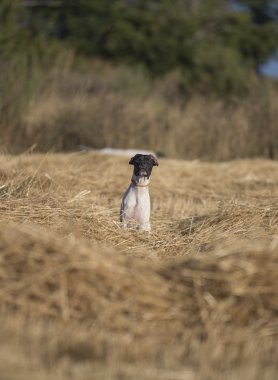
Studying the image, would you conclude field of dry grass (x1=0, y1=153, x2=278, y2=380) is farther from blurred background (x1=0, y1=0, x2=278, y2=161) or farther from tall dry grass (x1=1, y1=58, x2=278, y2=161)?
tall dry grass (x1=1, y1=58, x2=278, y2=161)

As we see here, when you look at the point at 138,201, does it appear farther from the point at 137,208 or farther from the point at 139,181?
the point at 139,181

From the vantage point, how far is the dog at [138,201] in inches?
237

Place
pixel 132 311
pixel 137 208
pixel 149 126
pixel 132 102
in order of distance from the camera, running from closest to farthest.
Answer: pixel 132 311, pixel 137 208, pixel 149 126, pixel 132 102

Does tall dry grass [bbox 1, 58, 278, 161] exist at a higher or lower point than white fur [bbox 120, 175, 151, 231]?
higher

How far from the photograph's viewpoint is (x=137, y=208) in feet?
19.8

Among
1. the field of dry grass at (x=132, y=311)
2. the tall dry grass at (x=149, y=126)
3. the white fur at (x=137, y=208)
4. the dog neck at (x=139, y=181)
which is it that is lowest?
the field of dry grass at (x=132, y=311)

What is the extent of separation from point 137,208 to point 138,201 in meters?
0.06

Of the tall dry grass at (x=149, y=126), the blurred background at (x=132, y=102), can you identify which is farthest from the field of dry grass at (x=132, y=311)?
the tall dry grass at (x=149, y=126)

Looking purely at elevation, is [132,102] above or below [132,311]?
above

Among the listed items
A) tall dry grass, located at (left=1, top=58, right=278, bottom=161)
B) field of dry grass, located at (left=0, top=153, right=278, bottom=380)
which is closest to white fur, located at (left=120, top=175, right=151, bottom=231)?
field of dry grass, located at (left=0, top=153, right=278, bottom=380)

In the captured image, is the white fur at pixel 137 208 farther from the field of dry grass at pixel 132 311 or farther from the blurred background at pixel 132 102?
the blurred background at pixel 132 102

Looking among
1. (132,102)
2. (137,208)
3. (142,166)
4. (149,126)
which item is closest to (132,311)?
(137,208)

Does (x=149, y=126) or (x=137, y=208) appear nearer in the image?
(x=137, y=208)

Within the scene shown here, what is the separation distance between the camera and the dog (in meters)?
6.02
